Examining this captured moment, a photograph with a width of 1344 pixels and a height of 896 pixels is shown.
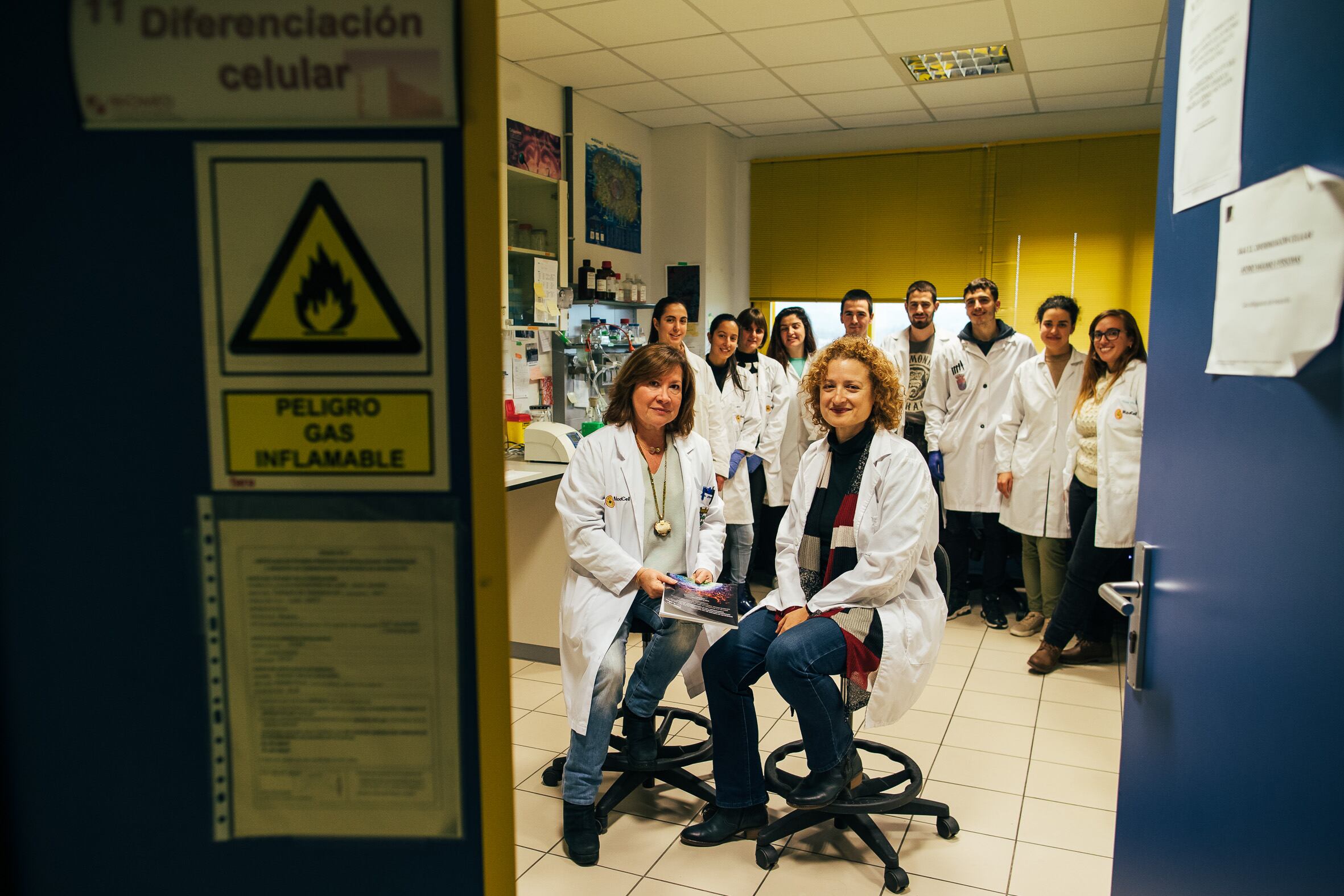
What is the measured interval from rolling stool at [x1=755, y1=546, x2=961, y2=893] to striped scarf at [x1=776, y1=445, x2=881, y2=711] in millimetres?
54

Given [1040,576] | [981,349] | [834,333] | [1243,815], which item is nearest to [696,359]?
[981,349]

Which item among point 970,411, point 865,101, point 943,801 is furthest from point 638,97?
point 943,801

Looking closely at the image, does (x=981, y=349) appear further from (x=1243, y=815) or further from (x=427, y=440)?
(x=427, y=440)

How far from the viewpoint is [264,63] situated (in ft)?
2.16

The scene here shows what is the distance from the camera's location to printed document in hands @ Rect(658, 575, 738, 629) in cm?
237

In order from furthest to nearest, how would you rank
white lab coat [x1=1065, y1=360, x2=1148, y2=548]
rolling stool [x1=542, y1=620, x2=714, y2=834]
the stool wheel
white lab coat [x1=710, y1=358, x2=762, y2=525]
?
white lab coat [x1=710, y1=358, x2=762, y2=525] < white lab coat [x1=1065, y1=360, x2=1148, y2=548] < rolling stool [x1=542, y1=620, x2=714, y2=834] < the stool wheel

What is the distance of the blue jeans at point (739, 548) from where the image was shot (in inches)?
177

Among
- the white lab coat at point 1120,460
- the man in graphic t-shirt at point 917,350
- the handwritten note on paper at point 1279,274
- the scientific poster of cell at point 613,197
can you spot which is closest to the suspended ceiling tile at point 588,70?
the scientific poster of cell at point 613,197

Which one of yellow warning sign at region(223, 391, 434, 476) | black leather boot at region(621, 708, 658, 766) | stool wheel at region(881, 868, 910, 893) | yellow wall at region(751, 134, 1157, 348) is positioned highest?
yellow wall at region(751, 134, 1157, 348)

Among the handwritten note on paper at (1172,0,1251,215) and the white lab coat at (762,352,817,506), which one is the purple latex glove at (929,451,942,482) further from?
the handwritten note on paper at (1172,0,1251,215)

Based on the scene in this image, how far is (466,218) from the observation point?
2.18 feet

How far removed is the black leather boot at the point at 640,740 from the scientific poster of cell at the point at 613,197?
3.73 metres

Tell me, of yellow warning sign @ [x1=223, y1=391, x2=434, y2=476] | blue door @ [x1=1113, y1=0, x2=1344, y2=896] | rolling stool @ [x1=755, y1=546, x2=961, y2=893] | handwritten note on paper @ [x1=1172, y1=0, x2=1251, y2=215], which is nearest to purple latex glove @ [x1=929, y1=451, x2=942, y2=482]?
rolling stool @ [x1=755, y1=546, x2=961, y2=893]

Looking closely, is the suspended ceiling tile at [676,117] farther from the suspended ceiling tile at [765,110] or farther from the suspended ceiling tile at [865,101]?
the suspended ceiling tile at [865,101]
